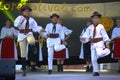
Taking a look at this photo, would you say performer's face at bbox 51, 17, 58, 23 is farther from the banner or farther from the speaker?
the speaker

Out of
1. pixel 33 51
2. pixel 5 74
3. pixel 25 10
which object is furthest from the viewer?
pixel 33 51

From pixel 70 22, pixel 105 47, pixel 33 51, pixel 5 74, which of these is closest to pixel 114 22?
pixel 70 22

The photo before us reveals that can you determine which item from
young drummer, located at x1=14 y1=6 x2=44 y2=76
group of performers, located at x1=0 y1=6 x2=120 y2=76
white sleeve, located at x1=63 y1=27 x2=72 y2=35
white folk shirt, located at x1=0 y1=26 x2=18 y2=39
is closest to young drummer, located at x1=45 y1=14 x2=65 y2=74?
group of performers, located at x1=0 y1=6 x2=120 y2=76

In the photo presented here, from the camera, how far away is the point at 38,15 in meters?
12.0

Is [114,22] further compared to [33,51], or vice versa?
[114,22]

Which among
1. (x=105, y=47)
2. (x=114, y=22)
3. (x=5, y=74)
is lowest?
(x=5, y=74)

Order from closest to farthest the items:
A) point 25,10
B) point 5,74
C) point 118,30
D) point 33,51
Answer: point 5,74 → point 25,10 → point 33,51 → point 118,30

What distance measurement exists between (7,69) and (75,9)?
6225 mm

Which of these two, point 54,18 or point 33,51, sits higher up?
point 54,18

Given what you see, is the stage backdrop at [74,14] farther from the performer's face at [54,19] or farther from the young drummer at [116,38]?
the performer's face at [54,19]

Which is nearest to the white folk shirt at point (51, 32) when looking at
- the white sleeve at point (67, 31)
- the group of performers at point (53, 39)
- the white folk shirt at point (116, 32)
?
the group of performers at point (53, 39)

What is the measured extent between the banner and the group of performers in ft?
1.08

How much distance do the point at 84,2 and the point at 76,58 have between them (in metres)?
1.62

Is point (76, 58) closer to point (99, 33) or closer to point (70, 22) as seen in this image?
point (70, 22)
